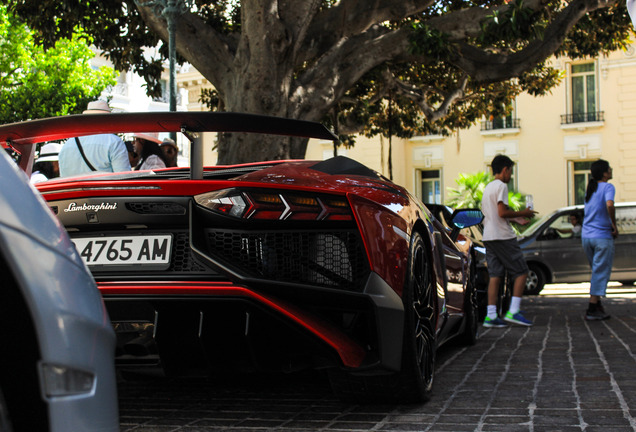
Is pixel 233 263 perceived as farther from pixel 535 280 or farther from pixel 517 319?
pixel 535 280

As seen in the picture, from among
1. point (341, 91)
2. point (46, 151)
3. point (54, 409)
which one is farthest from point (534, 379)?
point (341, 91)

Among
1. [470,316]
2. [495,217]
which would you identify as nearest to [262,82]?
[495,217]

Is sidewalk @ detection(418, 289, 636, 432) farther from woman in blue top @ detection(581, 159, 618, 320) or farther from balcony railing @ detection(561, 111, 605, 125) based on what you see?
balcony railing @ detection(561, 111, 605, 125)

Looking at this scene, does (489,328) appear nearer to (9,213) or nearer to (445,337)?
(445,337)

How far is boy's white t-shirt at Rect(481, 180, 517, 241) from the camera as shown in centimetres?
844

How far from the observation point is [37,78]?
31703mm

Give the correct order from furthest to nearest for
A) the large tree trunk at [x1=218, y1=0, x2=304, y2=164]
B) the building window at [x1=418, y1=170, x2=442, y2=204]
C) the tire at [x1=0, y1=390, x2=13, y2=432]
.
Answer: the building window at [x1=418, y1=170, x2=442, y2=204] < the large tree trunk at [x1=218, y1=0, x2=304, y2=164] < the tire at [x1=0, y1=390, x2=13, y2=432]

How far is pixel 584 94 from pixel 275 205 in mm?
32740

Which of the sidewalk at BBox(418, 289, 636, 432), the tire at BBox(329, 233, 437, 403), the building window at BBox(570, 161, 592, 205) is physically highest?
the building window at BBox(570, 161, 592, 205)

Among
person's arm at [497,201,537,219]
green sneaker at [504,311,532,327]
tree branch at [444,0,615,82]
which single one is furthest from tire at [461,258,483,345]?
tree branch at [444,0,615,82]

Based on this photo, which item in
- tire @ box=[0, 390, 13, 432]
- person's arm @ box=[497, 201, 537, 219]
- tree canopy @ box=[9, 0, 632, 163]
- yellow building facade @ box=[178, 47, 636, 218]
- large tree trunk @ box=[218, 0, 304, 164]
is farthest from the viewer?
yellow building facade @ box=[178, 47, 636, 218]

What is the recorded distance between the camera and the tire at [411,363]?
366cm

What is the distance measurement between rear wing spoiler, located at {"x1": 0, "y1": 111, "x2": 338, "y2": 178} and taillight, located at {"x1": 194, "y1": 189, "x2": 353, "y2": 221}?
244mm

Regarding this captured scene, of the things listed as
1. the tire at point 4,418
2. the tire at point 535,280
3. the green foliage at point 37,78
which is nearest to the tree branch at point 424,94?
the tire at point 535,280
